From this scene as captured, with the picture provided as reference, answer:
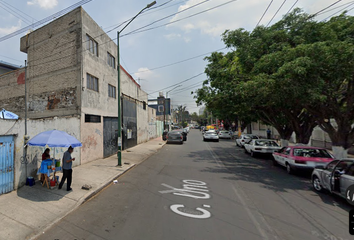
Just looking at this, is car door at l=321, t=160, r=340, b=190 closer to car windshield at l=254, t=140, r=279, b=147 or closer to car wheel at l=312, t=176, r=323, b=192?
car wheel at l=312, t=176, r=323, b=192

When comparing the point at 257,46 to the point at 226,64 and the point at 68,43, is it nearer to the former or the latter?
the point at 226,64

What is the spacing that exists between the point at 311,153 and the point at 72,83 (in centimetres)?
1311

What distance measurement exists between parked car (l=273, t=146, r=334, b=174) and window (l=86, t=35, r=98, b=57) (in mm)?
12862

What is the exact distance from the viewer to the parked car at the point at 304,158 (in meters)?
8.12

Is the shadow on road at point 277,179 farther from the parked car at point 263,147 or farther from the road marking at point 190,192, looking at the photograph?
the parked car at point 263,147

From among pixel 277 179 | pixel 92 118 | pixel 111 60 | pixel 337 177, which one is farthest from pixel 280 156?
pixel 111 60

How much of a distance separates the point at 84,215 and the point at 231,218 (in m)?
3.66

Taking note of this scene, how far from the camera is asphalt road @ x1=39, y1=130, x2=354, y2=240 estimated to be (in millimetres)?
3834

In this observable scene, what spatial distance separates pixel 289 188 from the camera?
6891 millimetres

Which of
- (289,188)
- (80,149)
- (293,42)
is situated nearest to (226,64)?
(293,42)

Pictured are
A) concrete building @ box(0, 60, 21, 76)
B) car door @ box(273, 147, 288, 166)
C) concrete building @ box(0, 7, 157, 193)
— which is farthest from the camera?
concrete building @ box(0, 60, 21, 76)

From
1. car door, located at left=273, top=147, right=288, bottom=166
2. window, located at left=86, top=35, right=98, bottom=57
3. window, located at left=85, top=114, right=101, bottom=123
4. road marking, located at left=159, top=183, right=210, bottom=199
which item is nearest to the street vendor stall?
road marking, located at left=159, top=183, right=210, bottom=199

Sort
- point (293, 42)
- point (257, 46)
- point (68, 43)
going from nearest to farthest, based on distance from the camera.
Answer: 1. point (293, 42)
2. point (257, 46)
3. point (68, 43)

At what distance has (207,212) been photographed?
15.8 feet
